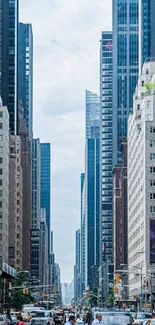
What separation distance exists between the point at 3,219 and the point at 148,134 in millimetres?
41125

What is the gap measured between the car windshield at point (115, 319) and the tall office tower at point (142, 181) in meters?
96.3

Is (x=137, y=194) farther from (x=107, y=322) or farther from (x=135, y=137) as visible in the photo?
(x=107, y=322)

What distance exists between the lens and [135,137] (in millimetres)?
181250

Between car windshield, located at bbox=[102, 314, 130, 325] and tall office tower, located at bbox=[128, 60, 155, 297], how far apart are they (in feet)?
316

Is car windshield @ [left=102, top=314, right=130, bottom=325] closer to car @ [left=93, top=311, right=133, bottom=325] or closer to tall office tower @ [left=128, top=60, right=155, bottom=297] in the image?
car @ [left=93, top=311, right=133, bottom=325]

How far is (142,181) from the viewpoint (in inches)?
6452

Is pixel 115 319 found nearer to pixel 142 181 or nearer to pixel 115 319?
pixel 115 319

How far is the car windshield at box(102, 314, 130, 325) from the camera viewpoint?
137 feet

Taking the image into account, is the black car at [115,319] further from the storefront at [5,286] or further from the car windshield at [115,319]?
the storefront at [5,286]

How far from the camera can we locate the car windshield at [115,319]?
137 ft

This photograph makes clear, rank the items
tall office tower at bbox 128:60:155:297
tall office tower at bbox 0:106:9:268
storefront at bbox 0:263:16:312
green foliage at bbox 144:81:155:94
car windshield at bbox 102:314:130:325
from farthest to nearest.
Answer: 1. tall office tower at bbox 0:106:9:268
2. green foliage at bbox 144:81:155:94
3. tall office tower at bbox 128:60:155:297
4. storefront at bbox 0:263:16:312
5. car windshield at bbox 102:314:130:325

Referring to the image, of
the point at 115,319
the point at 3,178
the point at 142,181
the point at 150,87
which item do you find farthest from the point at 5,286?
the point at 115,319

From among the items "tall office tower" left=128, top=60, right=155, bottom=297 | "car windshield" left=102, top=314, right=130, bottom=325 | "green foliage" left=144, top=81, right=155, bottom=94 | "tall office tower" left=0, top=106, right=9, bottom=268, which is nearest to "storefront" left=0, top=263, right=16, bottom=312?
"tall office tower" left=0, top=106, right=9, bottom=268

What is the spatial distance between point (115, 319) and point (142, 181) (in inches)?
4803
